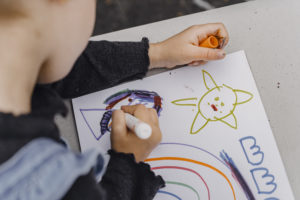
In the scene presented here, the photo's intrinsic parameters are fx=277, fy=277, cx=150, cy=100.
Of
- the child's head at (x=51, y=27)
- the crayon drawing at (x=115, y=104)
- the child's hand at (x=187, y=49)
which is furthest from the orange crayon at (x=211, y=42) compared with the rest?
the child's head at (x=51, y=27)

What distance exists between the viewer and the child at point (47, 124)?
280mm

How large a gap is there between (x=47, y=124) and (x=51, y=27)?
109mm

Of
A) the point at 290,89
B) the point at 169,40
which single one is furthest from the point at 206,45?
the point at 290,89

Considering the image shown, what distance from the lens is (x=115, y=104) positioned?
0.50 meters

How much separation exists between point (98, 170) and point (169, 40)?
28 cm

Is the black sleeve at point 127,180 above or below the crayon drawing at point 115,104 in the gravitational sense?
below

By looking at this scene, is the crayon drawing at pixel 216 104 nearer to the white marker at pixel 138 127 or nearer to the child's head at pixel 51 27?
the white marker at pixel 138 127

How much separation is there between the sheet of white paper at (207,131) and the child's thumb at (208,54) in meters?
0.03

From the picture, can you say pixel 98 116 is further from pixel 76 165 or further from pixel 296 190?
pixel 296 190

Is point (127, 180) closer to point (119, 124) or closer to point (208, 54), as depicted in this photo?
point (119, 124)

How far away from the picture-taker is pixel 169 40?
0.52m

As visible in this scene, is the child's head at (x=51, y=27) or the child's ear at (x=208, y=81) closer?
the child's head at (x=51, y=27)

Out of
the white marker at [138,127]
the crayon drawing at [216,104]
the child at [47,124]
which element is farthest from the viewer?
the crayon drawing at [216,104]

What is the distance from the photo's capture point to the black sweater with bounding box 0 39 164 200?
0.28 metres
